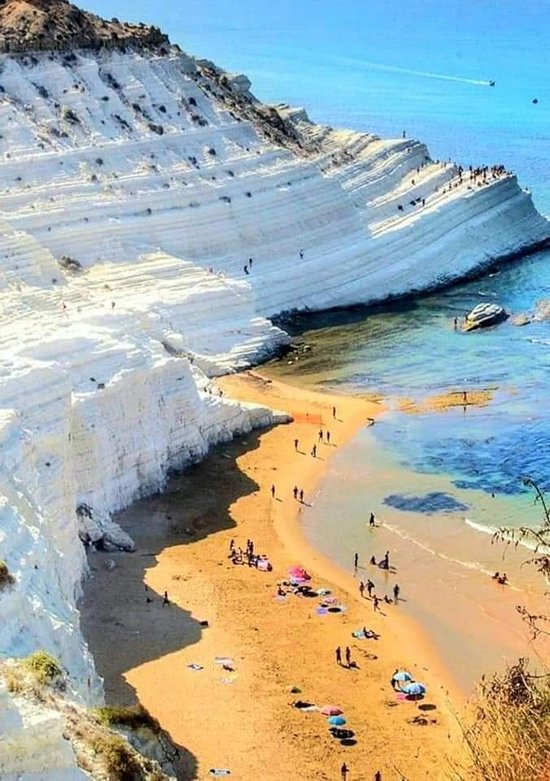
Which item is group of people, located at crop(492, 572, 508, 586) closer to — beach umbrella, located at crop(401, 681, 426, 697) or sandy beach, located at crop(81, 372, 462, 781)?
sandy beach, located at crop(81, 372, 462, 781)

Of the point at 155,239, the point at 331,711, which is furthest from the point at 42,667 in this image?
the point at 155,239

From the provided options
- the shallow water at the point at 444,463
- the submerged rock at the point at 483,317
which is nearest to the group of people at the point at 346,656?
the shallow water at the point at 444,463

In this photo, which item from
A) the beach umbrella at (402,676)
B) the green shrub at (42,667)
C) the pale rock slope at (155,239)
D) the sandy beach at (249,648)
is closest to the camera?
the green shrub at (42,667)

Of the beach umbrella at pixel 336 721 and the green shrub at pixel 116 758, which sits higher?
the green shrub at pixel 116 758

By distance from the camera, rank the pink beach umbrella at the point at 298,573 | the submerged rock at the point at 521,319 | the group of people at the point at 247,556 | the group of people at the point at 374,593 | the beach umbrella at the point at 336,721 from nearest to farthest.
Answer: the beach umbrella at the point at 336,721
the group of people at the point at 374,593
the pink beach umbrella at the point at 298,573
the group of people at the point at 247,556
the submerged rock at the point at 521,319

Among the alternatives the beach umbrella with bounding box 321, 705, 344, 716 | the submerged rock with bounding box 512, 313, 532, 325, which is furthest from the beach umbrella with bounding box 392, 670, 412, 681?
the submerged rock with bounding box 512, 313, 532, 325

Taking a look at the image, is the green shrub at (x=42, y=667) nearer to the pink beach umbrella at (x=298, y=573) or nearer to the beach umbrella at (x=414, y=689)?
the beach umbrella at (x=414, y=689)

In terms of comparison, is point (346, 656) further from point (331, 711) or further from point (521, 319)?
point (521, 319)
